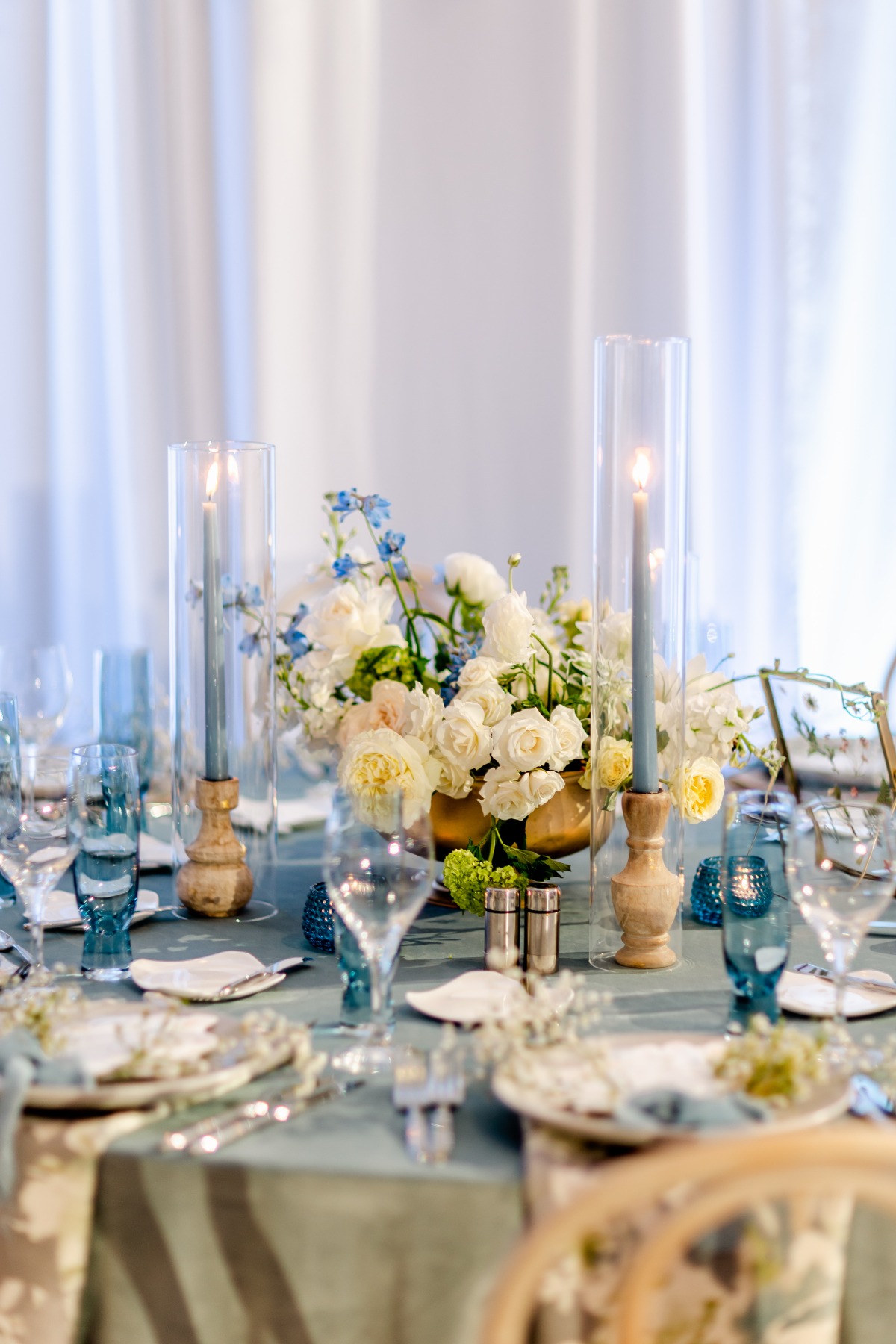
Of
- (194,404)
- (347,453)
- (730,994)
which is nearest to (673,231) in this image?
(347,453)

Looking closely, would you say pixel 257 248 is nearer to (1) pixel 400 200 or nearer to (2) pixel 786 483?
(1) pixel 400 200

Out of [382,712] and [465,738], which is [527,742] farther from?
[382,712]

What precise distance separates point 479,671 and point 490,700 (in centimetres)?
4

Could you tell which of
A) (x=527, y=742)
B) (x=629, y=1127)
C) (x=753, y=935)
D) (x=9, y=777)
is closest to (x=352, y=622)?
(x=527, y=742)

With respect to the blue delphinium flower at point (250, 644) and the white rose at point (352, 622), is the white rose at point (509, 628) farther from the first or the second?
the blue delphinium flower at point (250, 644)

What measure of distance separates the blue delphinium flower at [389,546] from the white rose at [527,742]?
32 cm

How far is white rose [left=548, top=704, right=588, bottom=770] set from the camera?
143 cm

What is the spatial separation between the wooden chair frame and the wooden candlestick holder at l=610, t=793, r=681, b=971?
63 centimetres

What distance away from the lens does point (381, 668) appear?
165cm

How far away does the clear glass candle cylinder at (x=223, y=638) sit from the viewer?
1.59 metres

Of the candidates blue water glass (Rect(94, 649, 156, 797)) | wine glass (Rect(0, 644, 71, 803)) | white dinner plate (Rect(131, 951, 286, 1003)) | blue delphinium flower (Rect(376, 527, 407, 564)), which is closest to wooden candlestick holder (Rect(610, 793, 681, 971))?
white dinner plate (Rect(131, 951, 286, 1003))

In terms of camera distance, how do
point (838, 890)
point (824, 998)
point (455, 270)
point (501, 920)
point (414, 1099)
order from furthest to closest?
1. point (455, 270)
2. point (501, 920)
3. point (824, 998)
4. point (838, 890)
5. point (414, 1099)

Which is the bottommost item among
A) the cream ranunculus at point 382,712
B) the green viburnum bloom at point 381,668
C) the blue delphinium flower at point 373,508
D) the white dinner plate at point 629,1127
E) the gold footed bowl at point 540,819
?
the white dinner plate at point 629,1127

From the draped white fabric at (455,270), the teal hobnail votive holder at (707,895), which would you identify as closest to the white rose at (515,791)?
the teal hobnail votive holder at (707,895)
